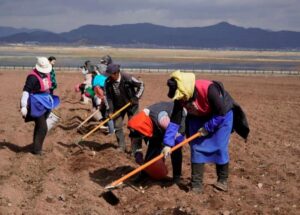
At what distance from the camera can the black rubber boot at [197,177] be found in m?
6.03

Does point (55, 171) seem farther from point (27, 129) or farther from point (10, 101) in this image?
point (10, 101)

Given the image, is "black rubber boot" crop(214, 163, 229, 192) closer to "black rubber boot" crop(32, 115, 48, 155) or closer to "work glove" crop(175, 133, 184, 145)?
"work glove" crop(175, 133, 184, 145)

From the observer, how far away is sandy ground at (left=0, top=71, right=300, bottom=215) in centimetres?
569

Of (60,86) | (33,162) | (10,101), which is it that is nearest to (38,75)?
(33,162)

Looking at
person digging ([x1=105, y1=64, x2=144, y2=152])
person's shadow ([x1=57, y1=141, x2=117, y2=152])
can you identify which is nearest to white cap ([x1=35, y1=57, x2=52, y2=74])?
person digging ([x1=105, y1=64, x2=144, y2=152])

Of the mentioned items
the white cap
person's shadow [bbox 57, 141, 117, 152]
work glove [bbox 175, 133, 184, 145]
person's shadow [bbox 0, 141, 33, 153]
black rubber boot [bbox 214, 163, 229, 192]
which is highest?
the white cap

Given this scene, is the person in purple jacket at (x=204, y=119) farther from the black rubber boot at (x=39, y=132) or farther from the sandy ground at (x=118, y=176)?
the black rubber boot at (x=39, y=132)

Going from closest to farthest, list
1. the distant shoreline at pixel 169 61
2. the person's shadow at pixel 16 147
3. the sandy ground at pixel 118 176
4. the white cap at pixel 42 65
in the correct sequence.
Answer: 1. the sandy ground at pixel 118 176
2. the white cap at pixel 42 65
3. the person's shadow at pixel 16 147
4. the distant shoreline at pixel 169 61

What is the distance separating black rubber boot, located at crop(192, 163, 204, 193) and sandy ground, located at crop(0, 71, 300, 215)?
109 millimetres

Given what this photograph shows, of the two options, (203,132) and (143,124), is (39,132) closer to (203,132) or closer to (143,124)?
(143,124)

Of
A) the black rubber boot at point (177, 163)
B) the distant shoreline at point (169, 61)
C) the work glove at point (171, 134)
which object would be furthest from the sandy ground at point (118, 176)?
the distant shoreline at point (169, 61)

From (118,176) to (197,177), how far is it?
1586 millimetres

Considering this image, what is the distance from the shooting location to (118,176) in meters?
7.23

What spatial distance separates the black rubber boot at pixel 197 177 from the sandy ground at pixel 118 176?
109 mm
